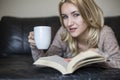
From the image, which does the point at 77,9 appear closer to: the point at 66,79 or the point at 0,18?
the point at 66,79

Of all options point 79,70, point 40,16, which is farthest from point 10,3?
point 79,70

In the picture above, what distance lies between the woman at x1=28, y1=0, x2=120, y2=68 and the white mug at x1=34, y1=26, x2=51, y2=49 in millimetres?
107

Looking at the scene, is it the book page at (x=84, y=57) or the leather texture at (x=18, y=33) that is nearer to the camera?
the book page at (x=84, y=57)

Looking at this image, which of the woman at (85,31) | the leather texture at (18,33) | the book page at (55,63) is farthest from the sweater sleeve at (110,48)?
the leather texture at (18,33)

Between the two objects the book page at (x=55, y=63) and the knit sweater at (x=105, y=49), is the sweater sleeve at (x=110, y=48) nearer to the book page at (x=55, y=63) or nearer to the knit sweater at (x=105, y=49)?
the knit sweater at (x=105, y=49)

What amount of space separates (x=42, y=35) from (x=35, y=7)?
3.70 ft

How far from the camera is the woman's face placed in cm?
123

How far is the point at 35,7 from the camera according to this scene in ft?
6.94

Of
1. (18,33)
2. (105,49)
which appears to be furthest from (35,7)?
(105,49)

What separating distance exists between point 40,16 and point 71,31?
0.90 metres

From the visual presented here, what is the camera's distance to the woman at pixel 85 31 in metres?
1.22

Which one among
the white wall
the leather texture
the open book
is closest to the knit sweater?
the open book

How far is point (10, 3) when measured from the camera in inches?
83.7

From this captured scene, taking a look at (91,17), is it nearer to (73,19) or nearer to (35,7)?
(73,19)
